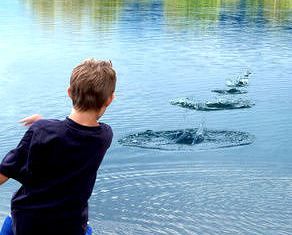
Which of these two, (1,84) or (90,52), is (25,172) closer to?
(1,84)

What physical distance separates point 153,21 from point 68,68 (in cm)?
1975

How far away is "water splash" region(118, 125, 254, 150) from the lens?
35.8 feet

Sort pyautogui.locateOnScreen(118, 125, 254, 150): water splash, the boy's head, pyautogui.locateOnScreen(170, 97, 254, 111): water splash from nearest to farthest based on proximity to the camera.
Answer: the boy's head < pyautogui.locateOnScreen(118, 125, 254, 150): water splash < pyautogui.locateOnScreen(170, 97, 254, 111): water splash

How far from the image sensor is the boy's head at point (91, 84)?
117 inches

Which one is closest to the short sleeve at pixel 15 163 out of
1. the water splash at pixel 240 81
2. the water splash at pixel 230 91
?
the water splash at pixel 230 91

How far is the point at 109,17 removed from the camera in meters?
40.1

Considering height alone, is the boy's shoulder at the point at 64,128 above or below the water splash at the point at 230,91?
above

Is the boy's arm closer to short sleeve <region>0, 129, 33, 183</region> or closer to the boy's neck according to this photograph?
short sleeve <region>0, 129, 33, 183</region>

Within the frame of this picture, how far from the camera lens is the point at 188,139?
37.7 feet

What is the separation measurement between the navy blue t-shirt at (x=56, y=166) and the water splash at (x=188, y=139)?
298 inches

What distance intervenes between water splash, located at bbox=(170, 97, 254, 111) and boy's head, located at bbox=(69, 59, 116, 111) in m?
11.3

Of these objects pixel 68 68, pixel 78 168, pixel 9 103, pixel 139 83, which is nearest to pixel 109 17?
pixel 68 68

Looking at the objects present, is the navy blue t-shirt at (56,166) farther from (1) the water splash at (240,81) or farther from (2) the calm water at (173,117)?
(1) the water splash at (240,81)

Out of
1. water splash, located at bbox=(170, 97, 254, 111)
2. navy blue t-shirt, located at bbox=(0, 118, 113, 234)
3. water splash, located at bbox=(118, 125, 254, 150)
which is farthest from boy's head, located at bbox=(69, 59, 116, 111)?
water splash, located at bbox=(170, 97, 254, 111)
